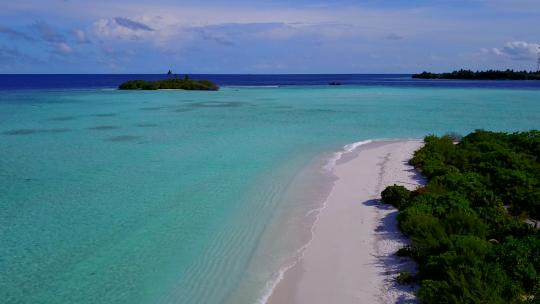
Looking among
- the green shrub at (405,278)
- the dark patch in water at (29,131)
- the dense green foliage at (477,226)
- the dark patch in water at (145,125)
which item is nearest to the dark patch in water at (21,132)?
the dark patch in water at (29,131)

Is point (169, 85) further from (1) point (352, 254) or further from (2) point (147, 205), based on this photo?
(1) point (352, 254)

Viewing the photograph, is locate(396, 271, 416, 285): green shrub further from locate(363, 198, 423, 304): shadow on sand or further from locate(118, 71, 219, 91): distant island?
locate(118, 71, 219, 91): distant island

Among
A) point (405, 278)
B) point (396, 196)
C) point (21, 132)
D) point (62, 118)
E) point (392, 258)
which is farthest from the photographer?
point (62, 118)

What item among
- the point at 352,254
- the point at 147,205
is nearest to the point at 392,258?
the point at 352,254

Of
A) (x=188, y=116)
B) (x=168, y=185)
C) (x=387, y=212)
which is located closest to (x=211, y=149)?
(x=168, y=185)

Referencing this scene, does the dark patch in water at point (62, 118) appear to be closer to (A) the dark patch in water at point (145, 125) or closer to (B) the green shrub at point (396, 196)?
(A) the dark patch in water at point (145, 125)
